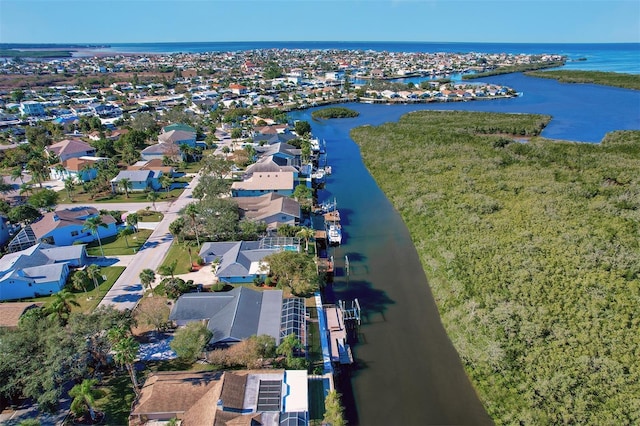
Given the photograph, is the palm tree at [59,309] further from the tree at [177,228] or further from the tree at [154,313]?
the tree at [177,228]

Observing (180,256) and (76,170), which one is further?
(76,170)

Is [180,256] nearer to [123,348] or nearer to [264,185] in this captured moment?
[264,185]

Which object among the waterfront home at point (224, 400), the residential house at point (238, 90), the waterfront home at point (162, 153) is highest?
the residential house at point (238, 90)

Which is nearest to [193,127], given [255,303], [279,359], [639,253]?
[255,303]

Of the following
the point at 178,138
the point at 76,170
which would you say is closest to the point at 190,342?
the point at 76,170

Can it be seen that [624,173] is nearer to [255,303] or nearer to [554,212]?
[554,212]

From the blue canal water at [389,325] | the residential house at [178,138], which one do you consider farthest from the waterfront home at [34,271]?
the residential house at [178,138]

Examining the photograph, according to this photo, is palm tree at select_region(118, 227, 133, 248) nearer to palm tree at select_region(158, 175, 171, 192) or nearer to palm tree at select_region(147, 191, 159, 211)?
palm tree at select_region(147, 191, 159, 211)
